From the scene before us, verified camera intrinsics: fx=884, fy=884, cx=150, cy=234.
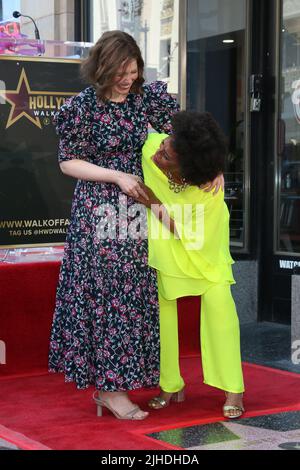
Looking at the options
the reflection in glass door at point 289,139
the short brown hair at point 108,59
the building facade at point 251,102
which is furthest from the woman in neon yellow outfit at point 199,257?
the reflection in glass door at point 289,139

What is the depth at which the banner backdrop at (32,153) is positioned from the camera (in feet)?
16.1

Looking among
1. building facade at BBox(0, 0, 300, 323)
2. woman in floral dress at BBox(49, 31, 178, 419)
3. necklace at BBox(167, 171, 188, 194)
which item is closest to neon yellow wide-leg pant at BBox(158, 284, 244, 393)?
woman in floral dress at BBox(49, 31, 178, 419)

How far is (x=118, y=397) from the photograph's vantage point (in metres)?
3.97

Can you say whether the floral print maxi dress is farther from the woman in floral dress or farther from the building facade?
the building facade

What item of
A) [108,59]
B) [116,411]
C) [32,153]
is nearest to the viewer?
[108,59]

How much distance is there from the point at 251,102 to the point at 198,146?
334cm

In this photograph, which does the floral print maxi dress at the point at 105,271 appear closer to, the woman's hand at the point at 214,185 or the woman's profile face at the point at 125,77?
the woman's profile face at the point at 125,77

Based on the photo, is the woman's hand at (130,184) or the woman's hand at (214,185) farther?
the woman's hand at (214,185)

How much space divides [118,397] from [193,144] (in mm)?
1188

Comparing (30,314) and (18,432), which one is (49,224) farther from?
(18,432)

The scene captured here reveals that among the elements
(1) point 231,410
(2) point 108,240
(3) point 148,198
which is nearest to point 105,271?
(2) point 108,240

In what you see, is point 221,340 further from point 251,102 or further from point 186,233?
point 251,102

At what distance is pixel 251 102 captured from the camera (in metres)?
6.91

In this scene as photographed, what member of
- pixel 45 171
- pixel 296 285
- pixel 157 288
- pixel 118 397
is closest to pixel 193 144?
pixel 157 288
